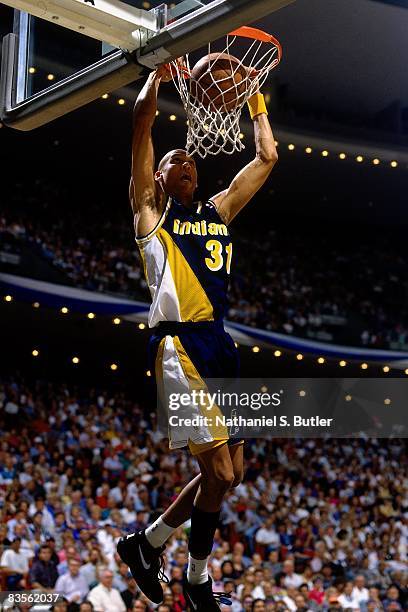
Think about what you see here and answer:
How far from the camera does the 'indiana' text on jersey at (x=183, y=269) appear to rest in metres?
4.42

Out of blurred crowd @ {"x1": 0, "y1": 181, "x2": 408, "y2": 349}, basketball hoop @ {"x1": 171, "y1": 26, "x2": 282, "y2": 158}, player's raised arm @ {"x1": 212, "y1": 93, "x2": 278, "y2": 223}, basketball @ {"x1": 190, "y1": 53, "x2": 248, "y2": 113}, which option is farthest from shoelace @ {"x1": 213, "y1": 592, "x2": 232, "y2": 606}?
blurred crowd @ {"x1": 0, "y1": 181, "x2": 408, "y2": 349}

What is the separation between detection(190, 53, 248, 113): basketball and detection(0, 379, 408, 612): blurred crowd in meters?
5.70

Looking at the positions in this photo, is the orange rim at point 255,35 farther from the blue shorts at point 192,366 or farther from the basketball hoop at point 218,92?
the blue shorts at point 192,366

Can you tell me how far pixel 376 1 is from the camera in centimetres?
1577

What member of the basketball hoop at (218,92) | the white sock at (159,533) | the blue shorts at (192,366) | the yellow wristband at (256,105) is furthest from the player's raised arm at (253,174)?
the white sock at (159,533)

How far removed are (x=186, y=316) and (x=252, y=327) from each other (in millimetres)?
12539

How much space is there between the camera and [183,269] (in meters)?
4.43

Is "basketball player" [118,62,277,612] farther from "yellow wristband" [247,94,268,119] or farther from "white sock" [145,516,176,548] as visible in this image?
"yellow wristband" [247,94,268,119]

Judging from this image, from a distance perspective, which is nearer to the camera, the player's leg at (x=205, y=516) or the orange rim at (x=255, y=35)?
the player's leg at (x=205, y=516)

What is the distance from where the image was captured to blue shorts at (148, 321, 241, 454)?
4270mm

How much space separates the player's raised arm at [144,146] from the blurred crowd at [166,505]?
17.8 feet

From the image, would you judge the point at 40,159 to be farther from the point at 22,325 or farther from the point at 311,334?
the point at 311,334

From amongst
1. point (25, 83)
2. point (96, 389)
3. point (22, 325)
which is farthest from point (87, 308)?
point (25, 83)

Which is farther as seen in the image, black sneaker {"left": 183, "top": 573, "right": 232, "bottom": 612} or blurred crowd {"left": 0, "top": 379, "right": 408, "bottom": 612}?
blurred crowd {"left": 0, "top": 379, "right": 408, "bottom": 612}
